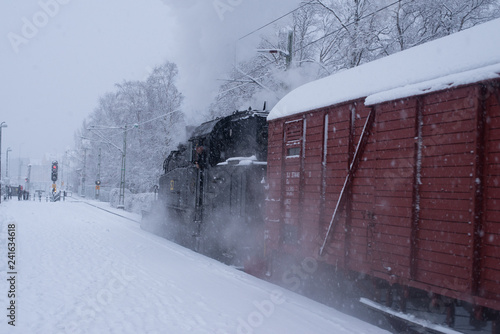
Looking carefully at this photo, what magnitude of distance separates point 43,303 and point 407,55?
6335mm

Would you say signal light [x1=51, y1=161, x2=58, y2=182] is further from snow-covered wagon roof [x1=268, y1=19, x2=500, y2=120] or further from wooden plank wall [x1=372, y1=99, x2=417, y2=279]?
wooden plank wall [x1=372, y1=99, x2=417, y2=279]

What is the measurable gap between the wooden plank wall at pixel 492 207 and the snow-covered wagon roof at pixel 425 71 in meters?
0.42

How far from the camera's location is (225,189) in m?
10.5

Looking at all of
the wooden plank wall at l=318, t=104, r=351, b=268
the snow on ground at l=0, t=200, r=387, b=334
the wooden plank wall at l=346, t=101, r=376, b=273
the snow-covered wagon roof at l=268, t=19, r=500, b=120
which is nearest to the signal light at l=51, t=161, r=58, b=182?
the snow on ground at l=0, t=200, r=387, b=334

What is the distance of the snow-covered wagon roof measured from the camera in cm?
457

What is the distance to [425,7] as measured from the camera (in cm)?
1689

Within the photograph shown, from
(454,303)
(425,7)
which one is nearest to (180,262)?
(454,303)

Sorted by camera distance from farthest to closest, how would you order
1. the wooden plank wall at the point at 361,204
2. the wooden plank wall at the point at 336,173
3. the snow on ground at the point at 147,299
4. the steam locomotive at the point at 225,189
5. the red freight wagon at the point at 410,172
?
the steam locomotive at the point at 225,189 → the wooden plank wall at the point at 336,173 → the wooden plank wall at the point at 361,204 → the snow on ground at the point at 147,299 → the red freight wagon at the point at 410,172

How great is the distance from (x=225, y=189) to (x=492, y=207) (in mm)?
6879

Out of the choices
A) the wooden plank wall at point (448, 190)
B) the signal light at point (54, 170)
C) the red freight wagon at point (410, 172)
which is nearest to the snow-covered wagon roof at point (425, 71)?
the red freight wagon at point (410, 172)

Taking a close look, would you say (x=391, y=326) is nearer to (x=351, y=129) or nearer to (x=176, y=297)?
(x=351, y=129)

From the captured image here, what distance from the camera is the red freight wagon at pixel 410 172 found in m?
4.43

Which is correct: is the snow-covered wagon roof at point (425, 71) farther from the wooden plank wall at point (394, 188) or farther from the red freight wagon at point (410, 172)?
the wooden plank wall at point (394, 188)

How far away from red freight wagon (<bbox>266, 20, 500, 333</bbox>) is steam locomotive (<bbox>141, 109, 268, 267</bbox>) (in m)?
1.98
